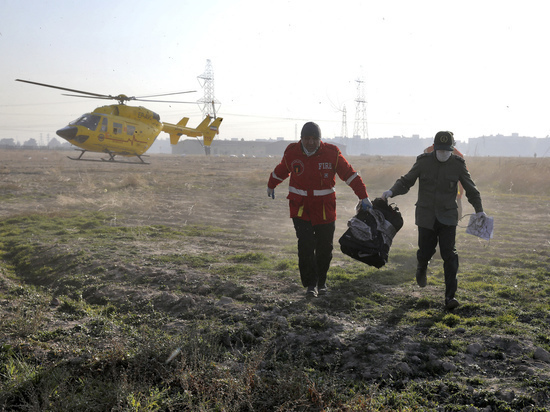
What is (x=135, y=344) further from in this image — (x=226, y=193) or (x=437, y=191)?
(x=226, y=193)

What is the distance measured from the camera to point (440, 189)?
4.84 m

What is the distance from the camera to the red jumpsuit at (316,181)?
5066mm

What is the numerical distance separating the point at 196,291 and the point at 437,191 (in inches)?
125

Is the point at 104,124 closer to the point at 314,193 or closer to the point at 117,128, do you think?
the point at 117,128

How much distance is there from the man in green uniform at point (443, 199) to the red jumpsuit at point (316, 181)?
737 mm

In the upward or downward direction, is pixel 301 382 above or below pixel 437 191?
below

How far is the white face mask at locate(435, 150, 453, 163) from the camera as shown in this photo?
4.79 meters

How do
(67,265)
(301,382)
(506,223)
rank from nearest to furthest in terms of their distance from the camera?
(301,382) → (67,265) → (506,223)

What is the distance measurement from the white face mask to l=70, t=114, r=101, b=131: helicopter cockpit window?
16662 mm

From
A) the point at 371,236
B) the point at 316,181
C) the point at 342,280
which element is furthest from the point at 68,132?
the point at 371,236

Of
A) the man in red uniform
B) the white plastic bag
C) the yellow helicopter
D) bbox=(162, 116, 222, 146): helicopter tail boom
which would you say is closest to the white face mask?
the white plastic bag

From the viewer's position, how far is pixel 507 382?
A: 3.21 meters

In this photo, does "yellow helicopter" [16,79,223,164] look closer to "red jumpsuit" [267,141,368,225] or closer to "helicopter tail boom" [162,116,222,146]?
"helicopter tail boom" [162,116,222,146]

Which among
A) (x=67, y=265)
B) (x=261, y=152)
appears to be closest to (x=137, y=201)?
(x=67, y=265)
